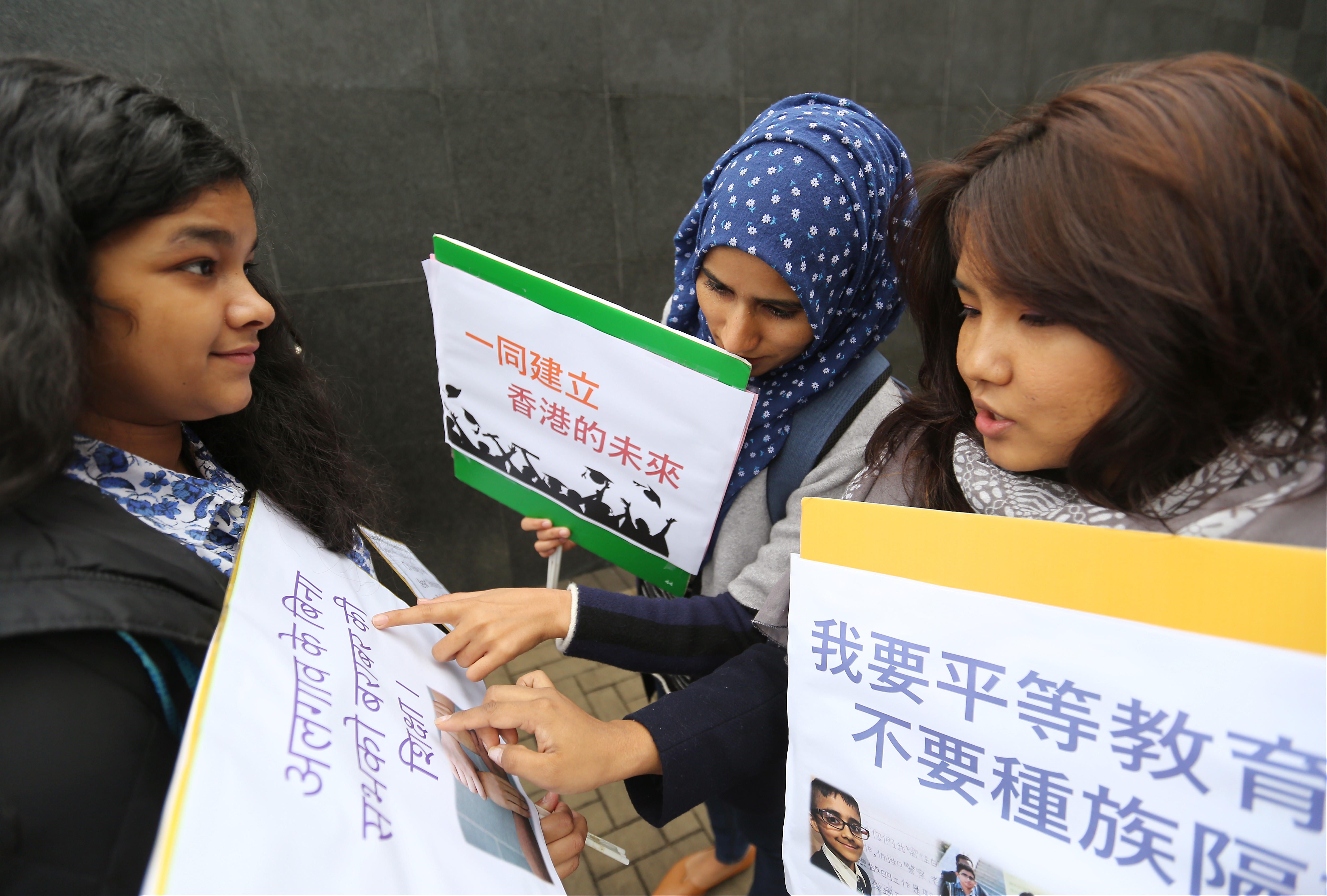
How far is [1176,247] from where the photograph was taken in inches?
27.7

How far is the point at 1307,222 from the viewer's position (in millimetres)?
687

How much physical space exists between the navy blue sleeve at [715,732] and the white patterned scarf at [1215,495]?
0.51m

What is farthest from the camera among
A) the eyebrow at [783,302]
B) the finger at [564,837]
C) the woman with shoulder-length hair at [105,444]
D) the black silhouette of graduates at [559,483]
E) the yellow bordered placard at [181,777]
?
the black silhouette of graduates at [559,483]

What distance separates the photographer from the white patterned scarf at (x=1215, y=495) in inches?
27.9

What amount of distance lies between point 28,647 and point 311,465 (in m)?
0.61

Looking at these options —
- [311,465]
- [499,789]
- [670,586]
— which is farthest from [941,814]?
A: [311,465]

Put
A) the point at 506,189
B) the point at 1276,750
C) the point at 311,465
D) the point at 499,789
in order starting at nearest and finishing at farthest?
the point at 1276,750 → the point at 499,789 → the point at 311,465 → the point at 506,189

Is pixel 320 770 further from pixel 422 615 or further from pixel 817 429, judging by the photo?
pixel 817 429

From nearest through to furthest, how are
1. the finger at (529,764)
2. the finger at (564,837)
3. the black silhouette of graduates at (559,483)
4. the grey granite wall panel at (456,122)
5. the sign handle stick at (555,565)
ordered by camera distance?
1. the finger at (529,764)
2. the finger at (564,837)
3. the black silhouette of graduates at (559,483)
4. the sign handle stick at (555,565)
5. the grey granite wall panel at (456,122)

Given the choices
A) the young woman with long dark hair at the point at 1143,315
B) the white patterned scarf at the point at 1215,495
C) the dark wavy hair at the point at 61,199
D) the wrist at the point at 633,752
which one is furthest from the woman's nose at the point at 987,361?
the dark wavy hair at the point at 61,199

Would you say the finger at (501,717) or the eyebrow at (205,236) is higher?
the eyebrow at (205,236)

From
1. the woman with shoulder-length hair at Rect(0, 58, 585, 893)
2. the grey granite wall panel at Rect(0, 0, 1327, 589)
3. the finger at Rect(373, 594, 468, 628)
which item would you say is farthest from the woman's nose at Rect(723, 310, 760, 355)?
the grey granite wall panel at Rect(0, 0, 1327, 589)

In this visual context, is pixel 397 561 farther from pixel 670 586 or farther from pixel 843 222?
pixel 843 222

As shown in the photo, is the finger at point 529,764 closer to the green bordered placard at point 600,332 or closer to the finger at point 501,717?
the finger at point 501,717
